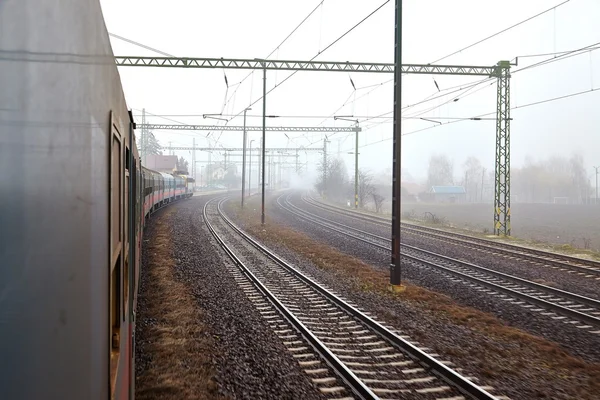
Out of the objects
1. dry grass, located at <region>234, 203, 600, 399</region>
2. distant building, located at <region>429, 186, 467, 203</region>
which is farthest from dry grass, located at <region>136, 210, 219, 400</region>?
distant building, located at <region>429, 186, 467, 203</region>

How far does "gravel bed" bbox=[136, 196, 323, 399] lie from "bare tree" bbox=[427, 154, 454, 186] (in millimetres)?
123135

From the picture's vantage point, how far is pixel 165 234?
19531mm

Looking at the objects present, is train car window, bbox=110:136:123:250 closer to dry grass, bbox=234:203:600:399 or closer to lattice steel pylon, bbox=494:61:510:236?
dry grass, bbox=234:203:600:399

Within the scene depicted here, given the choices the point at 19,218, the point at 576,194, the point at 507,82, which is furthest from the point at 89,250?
the point at 576,194

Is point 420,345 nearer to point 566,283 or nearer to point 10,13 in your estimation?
point 566,283

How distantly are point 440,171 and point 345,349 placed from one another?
448 feet

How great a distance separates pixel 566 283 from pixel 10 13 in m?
12.4

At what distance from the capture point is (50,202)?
1037mm

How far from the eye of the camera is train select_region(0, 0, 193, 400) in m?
0.81

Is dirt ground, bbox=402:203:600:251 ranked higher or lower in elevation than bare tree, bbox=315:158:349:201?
lower

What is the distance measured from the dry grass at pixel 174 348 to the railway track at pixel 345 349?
48.2 inches

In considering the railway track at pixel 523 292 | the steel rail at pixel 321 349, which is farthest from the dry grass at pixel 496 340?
the steel rail at pixel 321 349

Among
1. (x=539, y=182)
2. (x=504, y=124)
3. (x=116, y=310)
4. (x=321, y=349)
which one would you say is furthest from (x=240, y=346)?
(x=539, y=182)

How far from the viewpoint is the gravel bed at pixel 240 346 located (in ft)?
17.8
